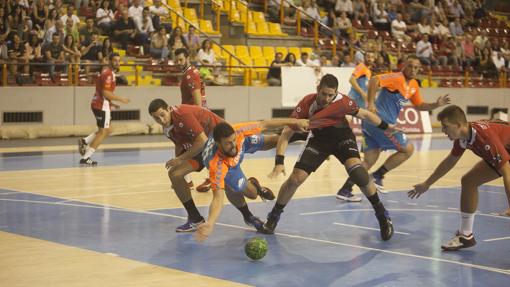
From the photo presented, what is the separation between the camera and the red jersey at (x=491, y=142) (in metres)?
9.58

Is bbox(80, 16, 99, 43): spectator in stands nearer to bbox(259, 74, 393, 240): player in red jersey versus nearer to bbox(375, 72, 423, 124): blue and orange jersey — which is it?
bbox(375, 72, 423, 124): blue and orange jersey

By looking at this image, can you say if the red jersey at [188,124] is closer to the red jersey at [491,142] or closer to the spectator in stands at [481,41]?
the red jersey at [491,142]

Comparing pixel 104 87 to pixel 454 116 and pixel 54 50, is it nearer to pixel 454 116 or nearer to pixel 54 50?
pixel 54 50

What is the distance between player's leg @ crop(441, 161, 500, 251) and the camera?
10.2m

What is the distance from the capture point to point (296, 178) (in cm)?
1117

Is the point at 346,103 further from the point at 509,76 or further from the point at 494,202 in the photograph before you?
the point at 509,76

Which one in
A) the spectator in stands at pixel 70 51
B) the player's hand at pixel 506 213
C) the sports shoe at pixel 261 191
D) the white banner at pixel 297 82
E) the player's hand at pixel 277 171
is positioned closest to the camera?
the player's hand at pixel 277 171

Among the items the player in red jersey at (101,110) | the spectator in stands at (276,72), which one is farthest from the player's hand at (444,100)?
the spectator in stands at (276,72)

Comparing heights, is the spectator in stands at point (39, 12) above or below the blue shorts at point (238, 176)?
above

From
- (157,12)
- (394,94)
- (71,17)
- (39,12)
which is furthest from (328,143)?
(157,12)

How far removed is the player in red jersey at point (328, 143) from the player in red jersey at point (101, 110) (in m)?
8.17

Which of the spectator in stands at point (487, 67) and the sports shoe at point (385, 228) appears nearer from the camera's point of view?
the sports shoe at point (385, 228)

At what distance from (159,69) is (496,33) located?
1878cm

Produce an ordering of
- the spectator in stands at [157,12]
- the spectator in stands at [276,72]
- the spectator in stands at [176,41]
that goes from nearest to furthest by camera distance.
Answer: the spectator in stands at [176,41] → the spectator in stands at [157,12] → the spectator in stands at [276,72]
